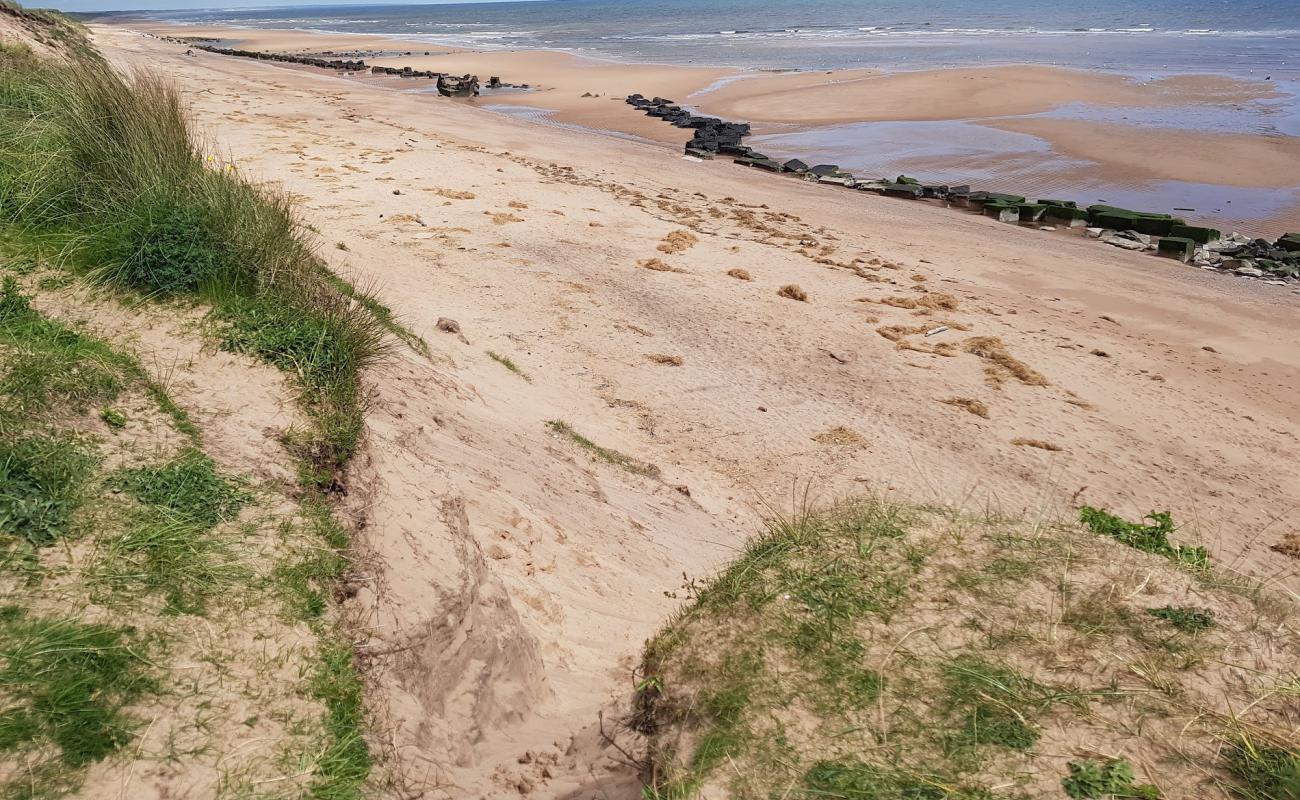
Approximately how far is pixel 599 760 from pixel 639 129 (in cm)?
2425

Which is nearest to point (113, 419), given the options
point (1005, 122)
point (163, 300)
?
point (163, 300)

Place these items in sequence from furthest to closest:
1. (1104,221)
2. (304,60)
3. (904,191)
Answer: (304,60) < (904,191) < (1104,221)

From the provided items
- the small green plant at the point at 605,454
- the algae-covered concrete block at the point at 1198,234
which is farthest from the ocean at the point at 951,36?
the small green plant at the point at 605,454

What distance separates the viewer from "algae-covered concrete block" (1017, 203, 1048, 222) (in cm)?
1691

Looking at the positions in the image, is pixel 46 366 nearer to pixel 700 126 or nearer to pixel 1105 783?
pixel 1105 783

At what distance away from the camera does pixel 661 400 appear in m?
8.18

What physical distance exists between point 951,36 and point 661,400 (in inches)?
2161

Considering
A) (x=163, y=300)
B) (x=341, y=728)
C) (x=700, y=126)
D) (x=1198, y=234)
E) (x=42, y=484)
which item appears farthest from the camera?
(x=700, y=126)

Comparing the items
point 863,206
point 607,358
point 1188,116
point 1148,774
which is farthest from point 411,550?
point 1188,116

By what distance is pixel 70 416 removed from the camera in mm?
3826

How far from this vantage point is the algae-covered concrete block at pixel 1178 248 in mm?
14648

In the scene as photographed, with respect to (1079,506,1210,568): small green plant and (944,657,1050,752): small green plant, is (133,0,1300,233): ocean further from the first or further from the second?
(944,657,1050,752): small green plant

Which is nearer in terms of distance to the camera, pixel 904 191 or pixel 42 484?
pixel 42 484

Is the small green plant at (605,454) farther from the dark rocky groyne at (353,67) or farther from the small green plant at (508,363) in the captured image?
the dark rocky groyne at (353,67)
